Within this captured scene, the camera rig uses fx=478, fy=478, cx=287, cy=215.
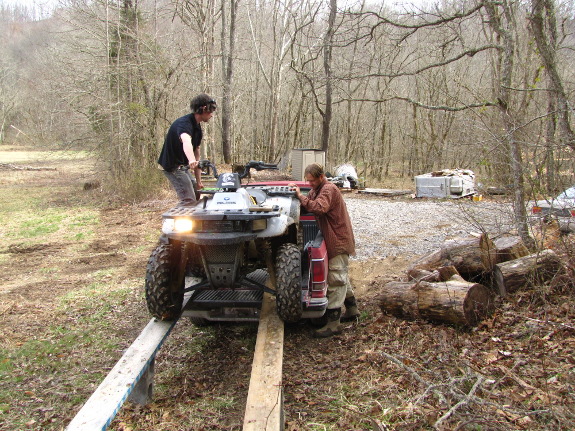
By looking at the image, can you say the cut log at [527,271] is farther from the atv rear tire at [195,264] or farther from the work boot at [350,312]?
the atv rear tire at [195,264]

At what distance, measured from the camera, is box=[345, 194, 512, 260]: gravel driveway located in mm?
6773

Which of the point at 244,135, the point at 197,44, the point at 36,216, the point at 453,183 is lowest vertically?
the point at 36,216

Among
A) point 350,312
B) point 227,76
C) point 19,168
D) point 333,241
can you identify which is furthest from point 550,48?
point 19,168

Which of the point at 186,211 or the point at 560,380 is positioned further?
the point at 186,211

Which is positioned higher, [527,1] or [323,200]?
[527,1]

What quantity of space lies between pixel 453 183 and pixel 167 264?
41.4ft

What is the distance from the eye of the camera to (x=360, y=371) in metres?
3.94

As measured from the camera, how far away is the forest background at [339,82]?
Result: 19.2ft

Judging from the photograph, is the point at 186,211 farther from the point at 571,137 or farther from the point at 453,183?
the point at 453,183

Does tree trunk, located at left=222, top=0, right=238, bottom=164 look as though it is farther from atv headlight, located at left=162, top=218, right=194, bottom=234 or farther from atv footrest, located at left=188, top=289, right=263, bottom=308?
atv headlight, located at left=162, top=218, right=194, bottom=234

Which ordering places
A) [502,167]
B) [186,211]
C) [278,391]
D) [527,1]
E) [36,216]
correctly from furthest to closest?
[36,216] < [502,167] < [527,1] < [186,211] < [278,391]

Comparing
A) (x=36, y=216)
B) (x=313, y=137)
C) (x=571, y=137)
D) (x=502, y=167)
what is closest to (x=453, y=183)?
(x=502, y=167)

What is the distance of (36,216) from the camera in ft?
42.7

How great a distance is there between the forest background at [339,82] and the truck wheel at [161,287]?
12.0 ft
